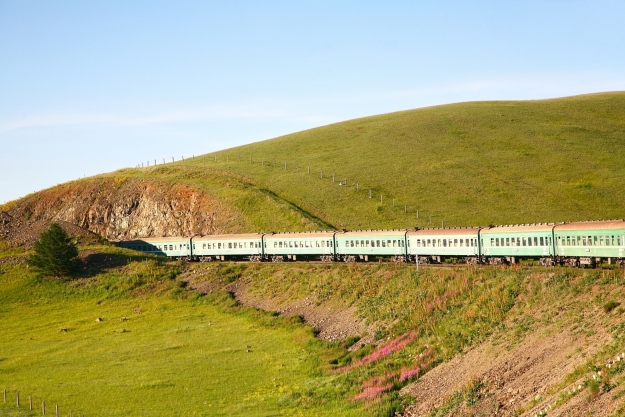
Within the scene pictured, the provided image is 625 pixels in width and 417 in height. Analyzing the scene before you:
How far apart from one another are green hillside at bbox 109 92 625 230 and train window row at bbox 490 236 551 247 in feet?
94.7

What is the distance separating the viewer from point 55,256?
6650cm

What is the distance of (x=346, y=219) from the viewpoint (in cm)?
8025

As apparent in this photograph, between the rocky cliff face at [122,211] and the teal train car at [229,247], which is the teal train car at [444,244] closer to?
the teal train car at [229,247]

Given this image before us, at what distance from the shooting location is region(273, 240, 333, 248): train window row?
61.0 meters

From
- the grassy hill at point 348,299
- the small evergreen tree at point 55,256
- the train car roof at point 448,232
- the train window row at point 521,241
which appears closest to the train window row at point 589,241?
the train window row at point 521,241

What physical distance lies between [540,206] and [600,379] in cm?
5929

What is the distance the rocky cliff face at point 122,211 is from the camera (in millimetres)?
89000

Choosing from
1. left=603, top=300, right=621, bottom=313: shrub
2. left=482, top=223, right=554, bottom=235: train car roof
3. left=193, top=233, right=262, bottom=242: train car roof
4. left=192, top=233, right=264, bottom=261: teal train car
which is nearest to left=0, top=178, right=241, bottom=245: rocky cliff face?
left=193, top=233, right=262, bottom=242: train car roof

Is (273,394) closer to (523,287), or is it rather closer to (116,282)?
(523,287)

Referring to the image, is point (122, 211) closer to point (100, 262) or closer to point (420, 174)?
point (100, 262)

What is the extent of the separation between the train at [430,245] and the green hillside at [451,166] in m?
10.3

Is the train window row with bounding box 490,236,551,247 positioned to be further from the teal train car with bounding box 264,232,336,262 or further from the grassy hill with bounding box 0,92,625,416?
the teal train car with bounding box 264,232,336,262

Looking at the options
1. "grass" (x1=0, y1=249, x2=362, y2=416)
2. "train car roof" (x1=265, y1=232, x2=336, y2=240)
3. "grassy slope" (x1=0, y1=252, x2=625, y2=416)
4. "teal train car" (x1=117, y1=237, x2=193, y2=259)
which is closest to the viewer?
"grassy slope" (x1=0, y1=252, x2=625, y2=416)

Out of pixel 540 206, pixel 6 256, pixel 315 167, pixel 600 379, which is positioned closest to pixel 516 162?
pixel 540 206
